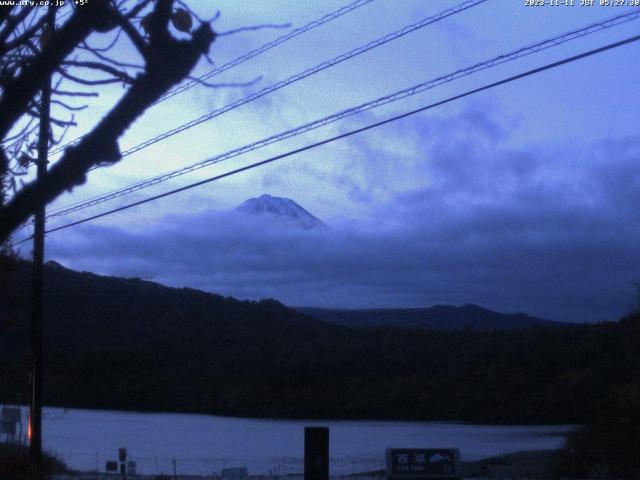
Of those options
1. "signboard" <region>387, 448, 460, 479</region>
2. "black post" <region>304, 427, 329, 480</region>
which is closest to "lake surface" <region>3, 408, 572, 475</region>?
"signboard" <region>387, 448, 460, 479</region>

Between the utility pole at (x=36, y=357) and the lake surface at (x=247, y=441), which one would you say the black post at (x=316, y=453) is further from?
the lake surface at (x=247, y=441)

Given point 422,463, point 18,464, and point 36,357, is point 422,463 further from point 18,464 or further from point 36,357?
point 18,464

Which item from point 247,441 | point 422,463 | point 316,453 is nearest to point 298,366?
point 247,441

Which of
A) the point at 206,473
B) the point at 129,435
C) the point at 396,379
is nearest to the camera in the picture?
the point at 206,473

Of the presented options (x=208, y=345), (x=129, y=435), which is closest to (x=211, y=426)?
(x=129, y=435)

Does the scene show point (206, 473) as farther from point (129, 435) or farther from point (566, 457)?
point (566, 457)

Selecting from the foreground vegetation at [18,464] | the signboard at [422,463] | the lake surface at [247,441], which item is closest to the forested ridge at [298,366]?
the lake surface at [247,441]
